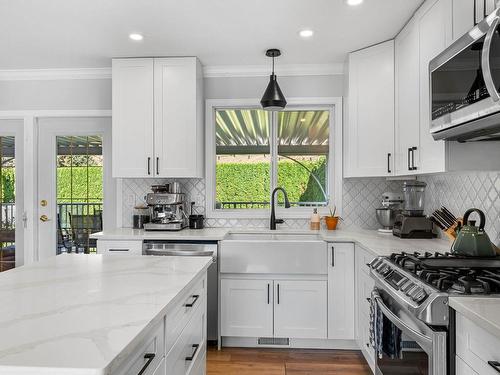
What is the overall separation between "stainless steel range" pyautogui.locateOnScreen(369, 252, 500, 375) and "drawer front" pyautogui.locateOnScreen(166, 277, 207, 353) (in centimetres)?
91

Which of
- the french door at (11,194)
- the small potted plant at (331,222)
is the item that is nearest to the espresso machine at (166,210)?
the small potted plant at (331,222)

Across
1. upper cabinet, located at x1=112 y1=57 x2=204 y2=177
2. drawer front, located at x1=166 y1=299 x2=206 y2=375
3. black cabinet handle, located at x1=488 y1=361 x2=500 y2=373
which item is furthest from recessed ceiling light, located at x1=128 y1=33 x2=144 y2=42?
black cabinet handle, located at x1=488 y1=361 x2=500 y2=373

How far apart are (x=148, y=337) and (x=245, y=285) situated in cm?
197

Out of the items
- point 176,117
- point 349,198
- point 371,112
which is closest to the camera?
point 371,112

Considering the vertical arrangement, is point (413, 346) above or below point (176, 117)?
below

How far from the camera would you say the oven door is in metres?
1.41

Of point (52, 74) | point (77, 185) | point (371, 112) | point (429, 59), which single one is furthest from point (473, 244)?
point (52, 74)

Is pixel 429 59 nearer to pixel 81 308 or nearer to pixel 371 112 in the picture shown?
pixel 371 112

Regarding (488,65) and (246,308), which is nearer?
(488,65)

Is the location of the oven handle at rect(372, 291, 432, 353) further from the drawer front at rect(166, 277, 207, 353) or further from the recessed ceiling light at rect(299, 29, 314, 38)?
the recessed ceiling light at rect(299, 29, 314, 38)

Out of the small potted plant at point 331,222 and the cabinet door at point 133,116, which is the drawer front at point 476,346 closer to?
the small potted plant at point 331,222

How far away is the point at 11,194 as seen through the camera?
397 cm

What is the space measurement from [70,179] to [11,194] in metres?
0.63

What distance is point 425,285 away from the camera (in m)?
1.54
